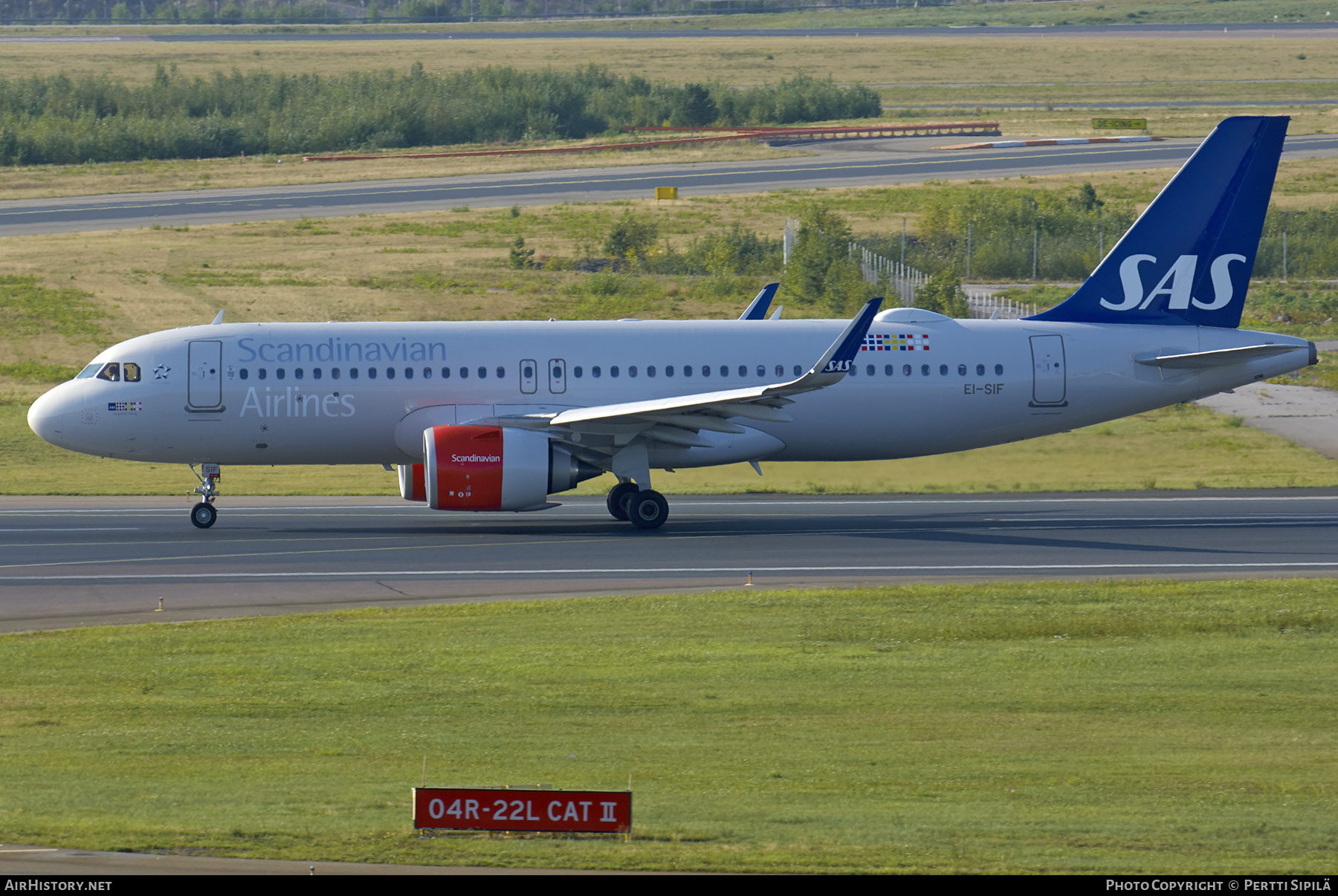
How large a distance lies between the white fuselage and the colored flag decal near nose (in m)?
0.67

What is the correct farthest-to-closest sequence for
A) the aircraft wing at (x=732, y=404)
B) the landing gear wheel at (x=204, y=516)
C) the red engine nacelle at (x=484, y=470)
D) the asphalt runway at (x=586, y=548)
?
the landing gear wheel at (x=204, y=516), the red engine nacelle at (x=484, y=470), the aircraft wing at (x=732, y=404), the asphalt runway at (x=586, y=548)

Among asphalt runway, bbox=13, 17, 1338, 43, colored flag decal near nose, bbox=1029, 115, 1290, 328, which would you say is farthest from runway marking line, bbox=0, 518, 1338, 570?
asphalt runway, bbox=13, 17, 1338, 43

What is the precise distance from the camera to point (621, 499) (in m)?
32.8

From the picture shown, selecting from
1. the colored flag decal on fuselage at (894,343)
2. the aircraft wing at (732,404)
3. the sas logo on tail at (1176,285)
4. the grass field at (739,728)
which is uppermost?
the sas logo on tail at (1176,285)

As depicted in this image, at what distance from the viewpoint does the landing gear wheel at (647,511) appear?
106 ft

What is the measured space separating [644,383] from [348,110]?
241 ft

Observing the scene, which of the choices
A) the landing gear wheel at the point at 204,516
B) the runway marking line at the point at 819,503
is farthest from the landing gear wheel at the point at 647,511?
the landing gear wheel at the point at 204,516

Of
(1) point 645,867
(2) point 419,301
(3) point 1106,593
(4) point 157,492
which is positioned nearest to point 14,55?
(2) point 419,301

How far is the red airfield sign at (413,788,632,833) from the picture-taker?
11789 millimetres

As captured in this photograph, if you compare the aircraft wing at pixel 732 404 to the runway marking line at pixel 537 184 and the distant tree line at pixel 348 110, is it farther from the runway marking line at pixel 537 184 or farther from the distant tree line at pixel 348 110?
the distant tree line at pixel 348 110

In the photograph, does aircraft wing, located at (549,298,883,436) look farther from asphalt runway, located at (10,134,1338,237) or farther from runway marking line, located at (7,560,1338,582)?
asphalt runway, located at (10,134,1338,237)

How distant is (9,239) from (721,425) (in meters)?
47.5

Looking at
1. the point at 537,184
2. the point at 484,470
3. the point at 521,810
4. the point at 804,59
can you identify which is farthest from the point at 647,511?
the point at 804,59

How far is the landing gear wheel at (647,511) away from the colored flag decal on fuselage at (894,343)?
17.8 feet
